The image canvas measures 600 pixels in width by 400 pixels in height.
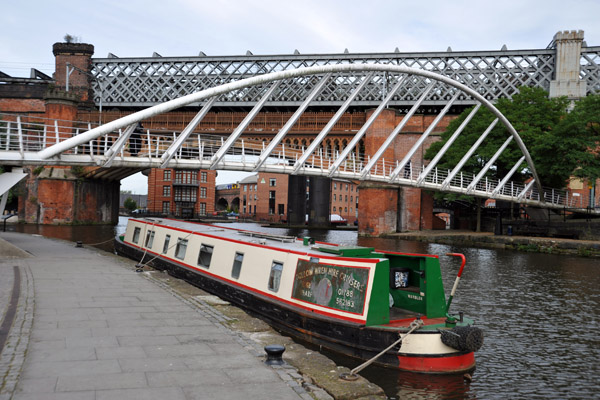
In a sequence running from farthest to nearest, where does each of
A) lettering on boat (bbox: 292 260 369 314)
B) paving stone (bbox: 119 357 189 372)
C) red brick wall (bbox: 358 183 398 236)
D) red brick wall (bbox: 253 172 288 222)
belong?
red brick wall (bbox: 253 172 288 222) → red brick wall (bbox: 358 183 398 236) → lettering on boat (bbox: 292 260 369 314) → paving stone (bbox: 119 357 189 372)

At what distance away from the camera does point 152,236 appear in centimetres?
1903

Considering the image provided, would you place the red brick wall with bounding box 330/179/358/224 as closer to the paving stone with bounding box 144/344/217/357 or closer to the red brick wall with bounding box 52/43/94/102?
the red brick wall with bounding box 52/43/94/102

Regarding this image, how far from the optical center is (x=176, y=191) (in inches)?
3258

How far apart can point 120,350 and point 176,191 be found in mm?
77558

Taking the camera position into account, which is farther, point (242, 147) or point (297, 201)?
point (297, 201)

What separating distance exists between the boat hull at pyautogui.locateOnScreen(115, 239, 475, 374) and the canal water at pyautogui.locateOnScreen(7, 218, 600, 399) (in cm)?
19

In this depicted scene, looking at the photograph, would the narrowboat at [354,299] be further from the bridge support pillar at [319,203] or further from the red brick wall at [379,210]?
the bridge support pillar at [319,203]

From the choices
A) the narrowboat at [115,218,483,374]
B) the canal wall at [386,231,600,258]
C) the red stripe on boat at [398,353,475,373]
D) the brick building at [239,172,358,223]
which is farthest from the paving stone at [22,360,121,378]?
the brick building at [239,172,358,223]

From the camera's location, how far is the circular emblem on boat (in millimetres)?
9727

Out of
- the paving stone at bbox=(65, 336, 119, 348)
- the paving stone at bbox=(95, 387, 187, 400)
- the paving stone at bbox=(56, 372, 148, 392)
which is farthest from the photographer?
the paving stone at bbox=(65, 336, 119, 348)

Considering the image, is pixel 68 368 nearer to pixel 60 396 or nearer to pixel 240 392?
pixel 60 396

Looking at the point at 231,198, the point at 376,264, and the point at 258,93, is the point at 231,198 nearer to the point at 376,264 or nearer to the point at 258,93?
the point at 258,93

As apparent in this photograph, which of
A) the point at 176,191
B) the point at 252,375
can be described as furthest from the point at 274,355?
the point at 176,191

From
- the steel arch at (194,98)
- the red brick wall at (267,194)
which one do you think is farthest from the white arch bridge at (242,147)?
the red brick wall at (267,194)
